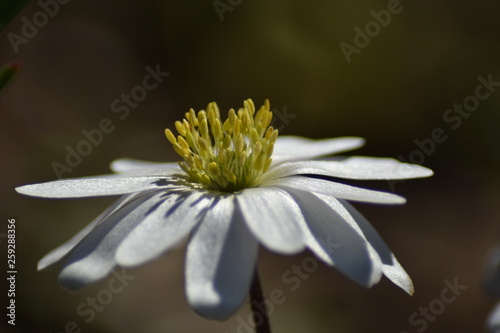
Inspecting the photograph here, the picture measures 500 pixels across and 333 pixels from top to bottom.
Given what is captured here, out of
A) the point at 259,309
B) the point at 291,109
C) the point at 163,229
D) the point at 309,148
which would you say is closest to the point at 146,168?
the point at 309,148

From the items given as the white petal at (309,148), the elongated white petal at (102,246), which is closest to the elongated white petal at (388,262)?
the white petal at (309,148)

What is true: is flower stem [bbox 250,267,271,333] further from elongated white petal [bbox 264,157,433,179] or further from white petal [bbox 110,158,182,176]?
white petal [bbox 110,158,182,176]

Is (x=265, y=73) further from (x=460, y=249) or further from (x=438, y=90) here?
(x=460, y=249)

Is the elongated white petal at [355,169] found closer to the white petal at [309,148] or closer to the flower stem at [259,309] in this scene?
the white petal at [309,148]

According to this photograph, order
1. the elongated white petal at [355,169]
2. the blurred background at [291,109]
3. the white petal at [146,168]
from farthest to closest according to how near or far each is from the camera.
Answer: the blurred background at [291,109]
the white petal at [146,168]
the elongated white petal at [355,169]

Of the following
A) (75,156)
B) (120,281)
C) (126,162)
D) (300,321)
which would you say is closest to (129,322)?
(120,281)

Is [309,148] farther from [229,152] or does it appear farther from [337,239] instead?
[337,239]
